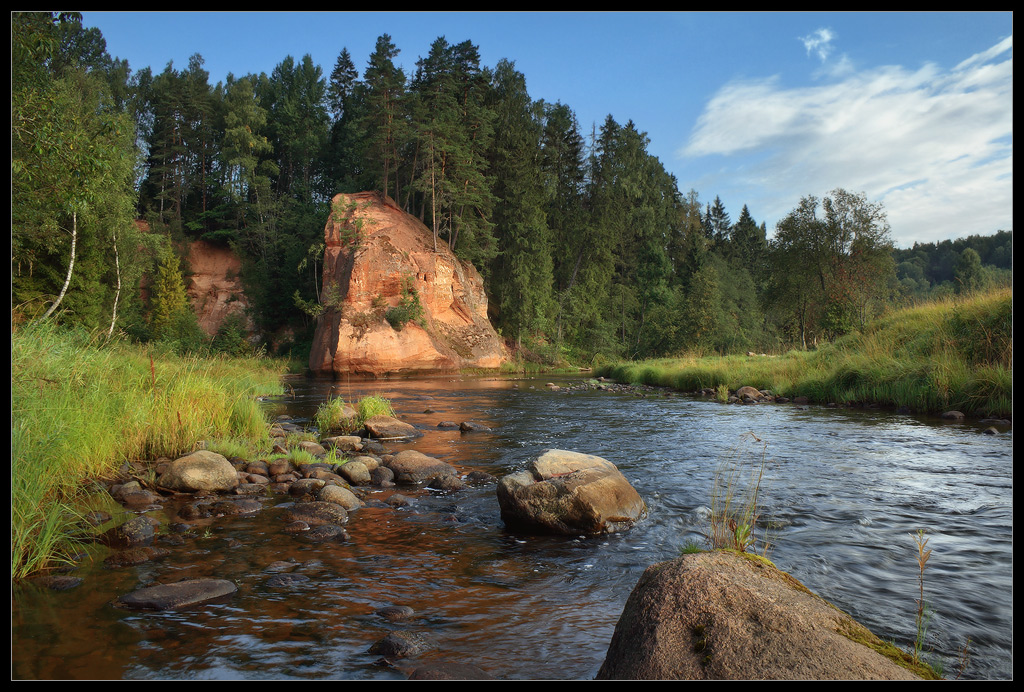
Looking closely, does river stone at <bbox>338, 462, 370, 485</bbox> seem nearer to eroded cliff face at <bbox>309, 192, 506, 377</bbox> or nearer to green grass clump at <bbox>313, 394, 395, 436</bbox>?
green grass clump at <bbox>313, 394, 395, 436</bbox>

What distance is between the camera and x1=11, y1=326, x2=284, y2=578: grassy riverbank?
464 cm

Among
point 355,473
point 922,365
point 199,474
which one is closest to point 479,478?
point 355,473

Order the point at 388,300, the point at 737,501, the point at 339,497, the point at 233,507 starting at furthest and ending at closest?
the point at 388,300, the point at 737,501, the point at 339,497, the point at 233,507

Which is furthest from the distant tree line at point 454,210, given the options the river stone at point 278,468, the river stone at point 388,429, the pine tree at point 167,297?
the river stone at point 278,468

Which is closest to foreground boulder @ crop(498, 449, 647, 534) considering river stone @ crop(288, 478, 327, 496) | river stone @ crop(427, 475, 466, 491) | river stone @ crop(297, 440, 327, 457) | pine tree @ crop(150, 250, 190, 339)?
river stone @ crop(427, 475, 466, 491)

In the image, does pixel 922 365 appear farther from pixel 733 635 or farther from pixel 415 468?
pixel 733 635

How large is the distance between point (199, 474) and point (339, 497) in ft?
6.24

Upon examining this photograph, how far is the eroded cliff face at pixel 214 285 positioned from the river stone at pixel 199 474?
3953 centimetres

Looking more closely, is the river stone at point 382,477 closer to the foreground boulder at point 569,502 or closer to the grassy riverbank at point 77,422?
the foreground boulder at point 569,502

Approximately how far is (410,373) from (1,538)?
3249 cm

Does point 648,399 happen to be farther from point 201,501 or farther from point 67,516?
point 67,516

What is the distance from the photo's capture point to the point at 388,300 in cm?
3634

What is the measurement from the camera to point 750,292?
70500 mm
